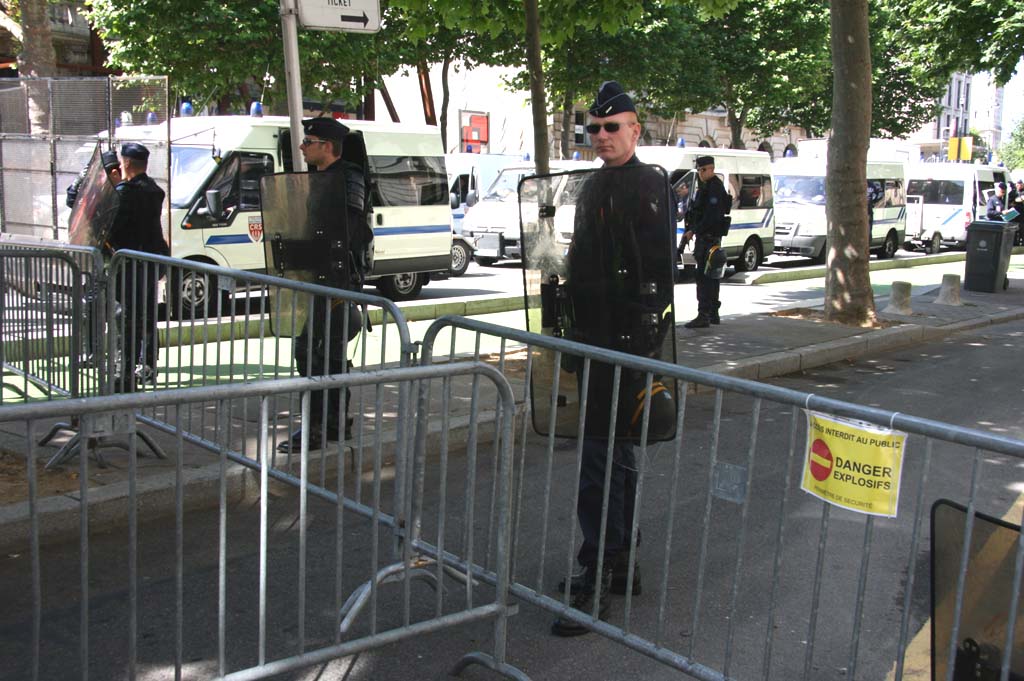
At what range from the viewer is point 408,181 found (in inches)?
595

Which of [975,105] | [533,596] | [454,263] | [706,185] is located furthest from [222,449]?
[975,105]

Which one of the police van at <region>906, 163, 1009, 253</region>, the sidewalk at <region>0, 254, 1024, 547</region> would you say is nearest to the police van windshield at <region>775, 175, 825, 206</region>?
the sidewalk at <region>0, 254, 1024, 547</region>

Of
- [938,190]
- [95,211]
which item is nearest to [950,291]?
[95,211]

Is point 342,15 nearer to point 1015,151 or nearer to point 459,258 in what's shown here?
point 459,258

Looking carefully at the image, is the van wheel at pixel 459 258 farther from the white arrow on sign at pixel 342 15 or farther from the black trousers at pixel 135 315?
the black trousers at pixel 135 315

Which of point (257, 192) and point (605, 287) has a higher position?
point (257, 192)

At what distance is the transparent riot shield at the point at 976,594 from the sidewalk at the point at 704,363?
262 centimetres

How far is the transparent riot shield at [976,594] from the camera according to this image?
2.46m

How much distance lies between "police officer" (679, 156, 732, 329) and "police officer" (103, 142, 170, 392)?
6066 millimetres

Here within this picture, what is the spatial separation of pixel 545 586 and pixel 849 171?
29.9 feet

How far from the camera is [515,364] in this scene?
25.5ft

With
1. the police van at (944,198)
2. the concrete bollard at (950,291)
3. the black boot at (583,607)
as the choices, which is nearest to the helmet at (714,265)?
the concrete bollard at (950,291)

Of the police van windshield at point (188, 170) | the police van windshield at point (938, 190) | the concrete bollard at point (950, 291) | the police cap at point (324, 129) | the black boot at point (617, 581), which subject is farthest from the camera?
the police van windshield at point (938, 190)

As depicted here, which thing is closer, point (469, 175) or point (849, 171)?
point (849, 171)
